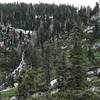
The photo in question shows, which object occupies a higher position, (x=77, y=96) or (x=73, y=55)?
(x=73, y=55)

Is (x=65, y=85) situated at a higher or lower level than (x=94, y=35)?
lower

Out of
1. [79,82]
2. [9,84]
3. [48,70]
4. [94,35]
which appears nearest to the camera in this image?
[79,82]

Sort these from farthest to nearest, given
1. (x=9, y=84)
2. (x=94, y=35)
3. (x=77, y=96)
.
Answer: (x=94, y=35)
(x=9, y=84)
(x=77, y=96)

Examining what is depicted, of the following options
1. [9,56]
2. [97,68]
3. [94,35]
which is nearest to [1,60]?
[9,56]

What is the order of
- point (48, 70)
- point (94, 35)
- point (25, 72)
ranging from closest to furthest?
1. point (25, 72)
2. point (48, 70)
3. point (94, 35)

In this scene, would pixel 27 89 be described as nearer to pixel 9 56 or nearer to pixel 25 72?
pixel 25 72

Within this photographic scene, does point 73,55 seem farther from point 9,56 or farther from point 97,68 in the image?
point 9,56

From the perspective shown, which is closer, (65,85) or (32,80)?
(65,85)

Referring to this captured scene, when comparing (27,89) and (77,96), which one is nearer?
(77,96)

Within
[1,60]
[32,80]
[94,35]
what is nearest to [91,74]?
[32,80]

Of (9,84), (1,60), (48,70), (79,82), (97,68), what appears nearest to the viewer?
(79,82)

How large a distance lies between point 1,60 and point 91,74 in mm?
88809

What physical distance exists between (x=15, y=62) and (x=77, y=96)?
15214 cm

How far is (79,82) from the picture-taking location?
3950 centimetres
